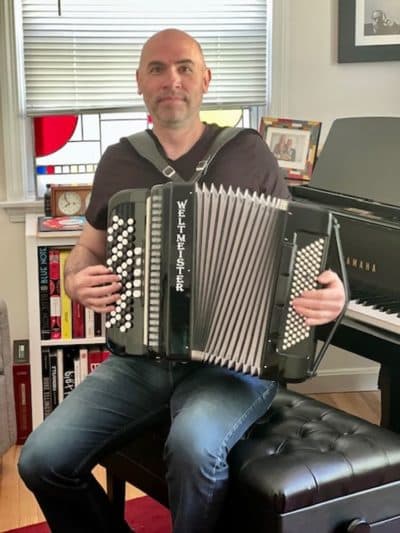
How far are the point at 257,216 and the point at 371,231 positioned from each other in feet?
1.72

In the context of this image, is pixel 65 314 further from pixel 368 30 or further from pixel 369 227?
pixel 368 30

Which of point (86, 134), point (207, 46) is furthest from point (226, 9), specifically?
point (86, 134)

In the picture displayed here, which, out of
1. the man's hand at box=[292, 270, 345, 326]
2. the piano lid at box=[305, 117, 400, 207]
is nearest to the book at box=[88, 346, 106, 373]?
the piano lid at box=[305, 117, 400, 207]

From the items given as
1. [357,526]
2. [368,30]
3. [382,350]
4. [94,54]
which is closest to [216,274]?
[382,350]

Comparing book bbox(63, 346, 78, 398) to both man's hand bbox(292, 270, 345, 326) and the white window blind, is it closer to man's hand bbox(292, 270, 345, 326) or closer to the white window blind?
the white window blind

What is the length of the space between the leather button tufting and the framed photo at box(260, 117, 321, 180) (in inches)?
51.2

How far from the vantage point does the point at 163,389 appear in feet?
6.19

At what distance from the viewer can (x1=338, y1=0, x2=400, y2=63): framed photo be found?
294 centimetres

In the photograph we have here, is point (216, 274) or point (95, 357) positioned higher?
point (216, 274)

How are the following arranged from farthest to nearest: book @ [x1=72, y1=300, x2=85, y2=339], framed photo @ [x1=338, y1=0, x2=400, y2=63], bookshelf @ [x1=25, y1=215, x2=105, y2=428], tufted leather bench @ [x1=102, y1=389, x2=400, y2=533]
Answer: framed photo @ [x1=338, y1=0, x2=400, y2=63], book @ [x1=72, y1=300, x2=85, y2=339], bookshelf @ [x1=25, y1=215, x2=105, y2=428], tufted leather bench @ [x1=102, y1=389, x2=400, y2=533]

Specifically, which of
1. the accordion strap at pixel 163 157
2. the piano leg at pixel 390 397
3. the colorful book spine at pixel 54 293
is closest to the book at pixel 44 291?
the colorful book spine at pixel 54 293

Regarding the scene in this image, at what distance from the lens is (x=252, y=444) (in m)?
1.77

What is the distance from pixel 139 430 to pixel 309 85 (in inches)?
65.0

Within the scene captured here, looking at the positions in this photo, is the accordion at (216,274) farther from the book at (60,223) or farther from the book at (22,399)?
the book at (22,399)
